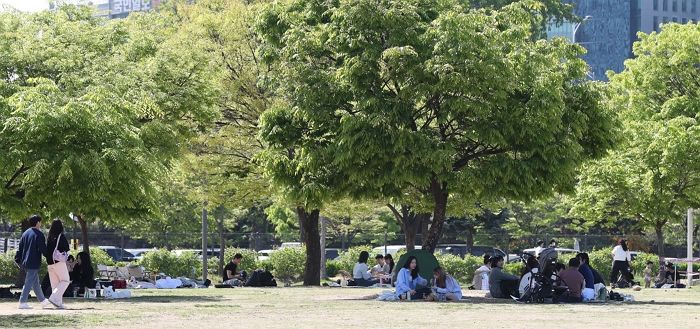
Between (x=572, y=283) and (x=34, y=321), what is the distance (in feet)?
39.1

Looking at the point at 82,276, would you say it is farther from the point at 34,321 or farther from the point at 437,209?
the point at 34,321

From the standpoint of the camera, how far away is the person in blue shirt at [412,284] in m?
26.4

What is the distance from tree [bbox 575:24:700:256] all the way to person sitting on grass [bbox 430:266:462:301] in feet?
48.1

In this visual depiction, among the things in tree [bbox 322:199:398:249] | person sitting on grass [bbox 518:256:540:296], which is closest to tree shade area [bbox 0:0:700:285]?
person sitting on grass [bbox 518:256:540:296]

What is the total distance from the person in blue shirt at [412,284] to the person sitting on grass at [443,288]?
0.79ft

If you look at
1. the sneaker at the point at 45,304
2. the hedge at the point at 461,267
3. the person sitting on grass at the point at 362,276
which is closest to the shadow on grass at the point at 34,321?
the sneaker at the point at 45,304

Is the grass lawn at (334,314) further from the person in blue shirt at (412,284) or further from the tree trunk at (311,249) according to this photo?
the tree trunk at (311,249)

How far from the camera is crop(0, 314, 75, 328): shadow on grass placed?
17.9 meters

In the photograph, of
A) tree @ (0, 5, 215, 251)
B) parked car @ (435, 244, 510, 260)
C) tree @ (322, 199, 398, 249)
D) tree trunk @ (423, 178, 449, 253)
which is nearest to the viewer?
tree @ (0, 5, 215, 251)

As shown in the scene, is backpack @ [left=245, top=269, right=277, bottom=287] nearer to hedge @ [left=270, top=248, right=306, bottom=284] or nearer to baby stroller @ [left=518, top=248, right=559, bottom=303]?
hedge @ [left=270, top=248, right=306, bottom=284]

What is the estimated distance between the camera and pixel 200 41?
125 ft

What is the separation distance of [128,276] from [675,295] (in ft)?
54.1

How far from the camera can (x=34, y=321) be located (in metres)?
18.7

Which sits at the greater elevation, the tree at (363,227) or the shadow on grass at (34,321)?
the tree at (363,227)
